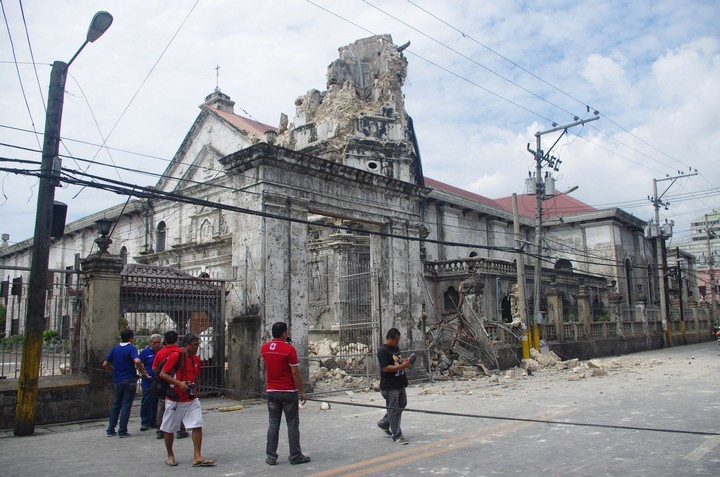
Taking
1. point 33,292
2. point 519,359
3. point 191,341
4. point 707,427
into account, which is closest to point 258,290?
point 33,292

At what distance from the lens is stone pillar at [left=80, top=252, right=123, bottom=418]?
9.66 m

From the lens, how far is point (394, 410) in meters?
7.29

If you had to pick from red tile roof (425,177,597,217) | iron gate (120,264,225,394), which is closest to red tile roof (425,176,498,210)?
red tile roof (425,177,597,217)

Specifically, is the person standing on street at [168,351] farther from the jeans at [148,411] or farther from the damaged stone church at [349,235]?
the damaged stone church at [349,235]

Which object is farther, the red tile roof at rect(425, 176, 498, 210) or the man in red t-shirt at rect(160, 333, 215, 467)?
the red tile roof at rect(425, 176, 498, 210)

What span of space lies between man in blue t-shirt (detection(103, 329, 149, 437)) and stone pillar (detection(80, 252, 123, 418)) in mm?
1489

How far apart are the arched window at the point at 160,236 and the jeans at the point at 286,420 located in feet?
97.5

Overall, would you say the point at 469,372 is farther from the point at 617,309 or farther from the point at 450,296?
the point at 617,309

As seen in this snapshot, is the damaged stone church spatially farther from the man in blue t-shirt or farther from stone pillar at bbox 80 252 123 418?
the man in blue t-shirt

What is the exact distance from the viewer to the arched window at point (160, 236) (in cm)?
3428

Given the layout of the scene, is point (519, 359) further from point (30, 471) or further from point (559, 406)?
point (30, 471)

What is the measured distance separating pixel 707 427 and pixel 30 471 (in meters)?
8.02

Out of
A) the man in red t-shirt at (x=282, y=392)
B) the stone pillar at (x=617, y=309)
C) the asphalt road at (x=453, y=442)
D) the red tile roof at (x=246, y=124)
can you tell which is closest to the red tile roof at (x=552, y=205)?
the stone pillar at (x=617, y=309)

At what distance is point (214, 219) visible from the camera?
31.0m
